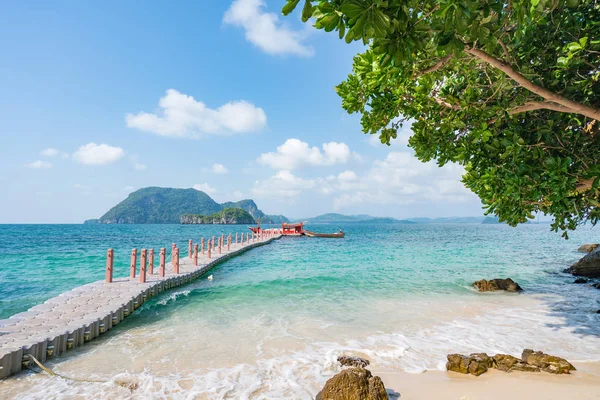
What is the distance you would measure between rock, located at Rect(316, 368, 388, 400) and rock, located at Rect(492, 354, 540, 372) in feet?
9.64

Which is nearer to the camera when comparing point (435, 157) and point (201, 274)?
point (435, 157)

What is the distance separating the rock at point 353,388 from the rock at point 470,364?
2289 millimetres

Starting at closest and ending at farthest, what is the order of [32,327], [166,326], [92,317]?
[32,327] → [92,317] → [166,326]

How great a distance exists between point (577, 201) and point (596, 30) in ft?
11.7

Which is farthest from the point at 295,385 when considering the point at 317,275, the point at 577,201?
the point at 317,275

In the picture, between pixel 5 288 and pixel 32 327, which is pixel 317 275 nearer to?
pixel 32 327

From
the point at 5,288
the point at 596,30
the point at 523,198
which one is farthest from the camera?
the point at 5,288

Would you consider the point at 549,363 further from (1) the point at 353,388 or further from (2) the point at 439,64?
(2) the point at 439,64

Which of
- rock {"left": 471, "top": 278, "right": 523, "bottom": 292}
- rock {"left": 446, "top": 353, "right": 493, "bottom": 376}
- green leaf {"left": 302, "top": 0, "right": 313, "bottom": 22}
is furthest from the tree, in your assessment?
rock {"left": 471, "top": 278, "right": 523, "bottom": 292}

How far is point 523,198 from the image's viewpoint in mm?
7250

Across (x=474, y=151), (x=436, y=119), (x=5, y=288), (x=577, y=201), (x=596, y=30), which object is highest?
(x=596, y=30)

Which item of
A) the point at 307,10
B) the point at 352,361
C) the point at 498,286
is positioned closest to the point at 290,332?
the point at 352,361

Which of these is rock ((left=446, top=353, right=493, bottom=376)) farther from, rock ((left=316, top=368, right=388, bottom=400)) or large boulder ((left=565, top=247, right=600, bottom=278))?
large boulder ((left=565, top=247, right=600, bottom=278))

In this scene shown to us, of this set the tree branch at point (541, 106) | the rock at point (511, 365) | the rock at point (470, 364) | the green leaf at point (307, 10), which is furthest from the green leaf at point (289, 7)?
the rock at point (511, 365)
